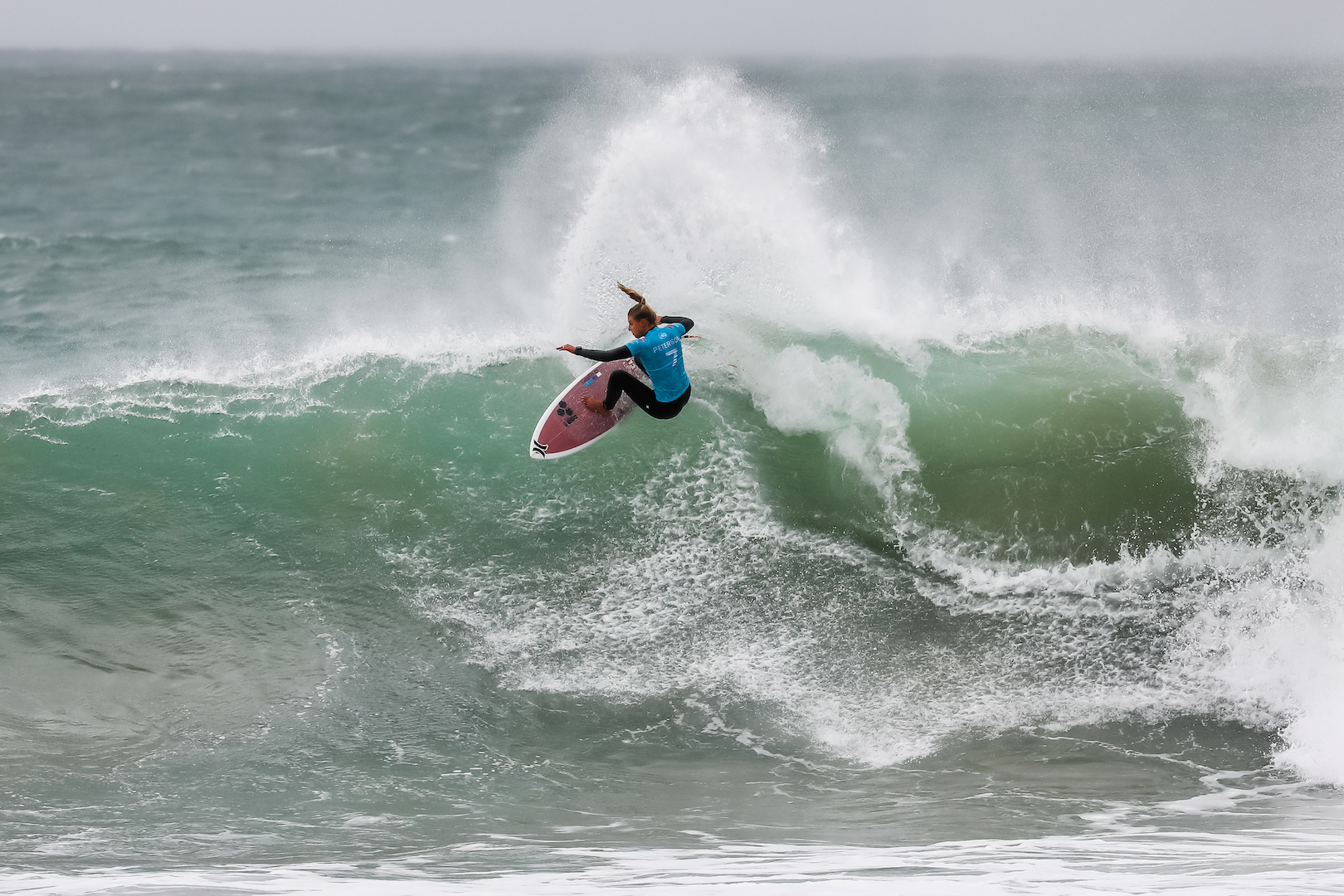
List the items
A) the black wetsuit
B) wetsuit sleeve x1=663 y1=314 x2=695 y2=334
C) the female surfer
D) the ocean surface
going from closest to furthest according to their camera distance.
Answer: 1. the ocean surface
2. the female surfer
3. wetsuit sleeve x1=663 y1=314 x2=695 y2=334
4. the black wetsuit

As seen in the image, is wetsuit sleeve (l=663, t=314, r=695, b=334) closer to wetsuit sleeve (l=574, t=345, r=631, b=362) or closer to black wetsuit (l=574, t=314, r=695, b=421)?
black wetsuit (l=574, t=314, r=695, b=421)

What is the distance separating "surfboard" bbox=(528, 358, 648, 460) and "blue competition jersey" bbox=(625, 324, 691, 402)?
0.78 metres

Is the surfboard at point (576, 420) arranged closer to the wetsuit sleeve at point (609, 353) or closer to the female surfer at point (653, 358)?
the female surfer at point (653, 358)

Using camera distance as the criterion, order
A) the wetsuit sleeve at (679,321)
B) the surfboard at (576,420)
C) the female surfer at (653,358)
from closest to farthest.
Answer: the female surfer at (653,358), the wetsuit sleeve at (679,321), the surfboard at (576,420)

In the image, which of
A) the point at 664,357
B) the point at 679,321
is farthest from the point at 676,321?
the point at 664,357

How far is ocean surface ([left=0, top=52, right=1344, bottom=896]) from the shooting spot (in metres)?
6.56

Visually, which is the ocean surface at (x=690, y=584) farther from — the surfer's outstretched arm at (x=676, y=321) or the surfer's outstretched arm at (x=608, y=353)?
the surfer's outstretched arm at (x=676, y=321)

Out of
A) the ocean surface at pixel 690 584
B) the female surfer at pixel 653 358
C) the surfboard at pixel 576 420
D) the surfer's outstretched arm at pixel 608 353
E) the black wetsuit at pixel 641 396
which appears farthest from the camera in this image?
the surfboard at pixel 576 420

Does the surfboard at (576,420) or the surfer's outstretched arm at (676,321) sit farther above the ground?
the surfer's outstretched arm at (676,321)

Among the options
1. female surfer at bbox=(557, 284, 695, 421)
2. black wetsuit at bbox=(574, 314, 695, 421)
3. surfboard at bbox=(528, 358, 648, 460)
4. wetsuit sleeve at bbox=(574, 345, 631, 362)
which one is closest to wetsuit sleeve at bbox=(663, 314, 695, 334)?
female surfer at bbox=(557, 284, 695, 421)

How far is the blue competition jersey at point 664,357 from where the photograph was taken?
8.55 metres

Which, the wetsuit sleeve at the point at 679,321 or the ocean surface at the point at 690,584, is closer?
the ocean surface at the point at 690,584

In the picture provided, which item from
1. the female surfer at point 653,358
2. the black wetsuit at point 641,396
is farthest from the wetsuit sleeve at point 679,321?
the black wetsuit at point 641,396

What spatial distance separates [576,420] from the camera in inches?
385
